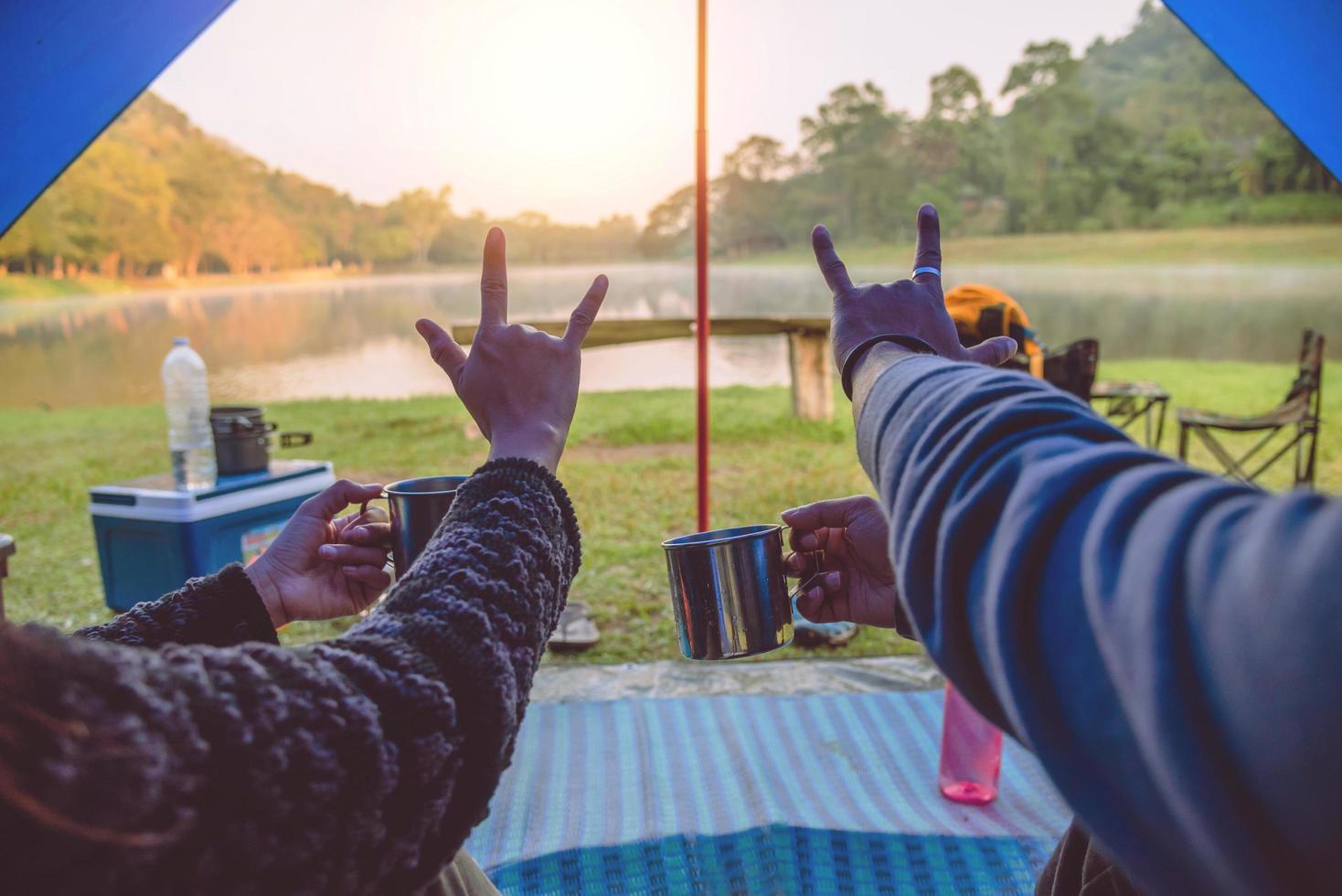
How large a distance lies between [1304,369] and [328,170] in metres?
15.3

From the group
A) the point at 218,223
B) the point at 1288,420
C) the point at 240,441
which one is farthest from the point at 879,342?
the point at 218,223

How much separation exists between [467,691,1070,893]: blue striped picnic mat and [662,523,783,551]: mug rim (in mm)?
1077

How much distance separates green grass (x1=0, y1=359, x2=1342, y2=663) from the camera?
470 cm

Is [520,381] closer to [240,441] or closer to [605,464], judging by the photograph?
[240,441]

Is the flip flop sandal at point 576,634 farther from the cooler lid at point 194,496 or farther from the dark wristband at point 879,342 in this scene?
the dark wristband at point 879,342

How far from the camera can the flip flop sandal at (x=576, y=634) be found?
373cm

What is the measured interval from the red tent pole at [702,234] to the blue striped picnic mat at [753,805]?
888 millimetres

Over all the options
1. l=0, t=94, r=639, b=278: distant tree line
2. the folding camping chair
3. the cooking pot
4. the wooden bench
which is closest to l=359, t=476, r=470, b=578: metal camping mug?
the cooking pot

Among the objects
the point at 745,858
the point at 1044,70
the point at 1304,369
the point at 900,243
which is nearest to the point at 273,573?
the point at 745,858

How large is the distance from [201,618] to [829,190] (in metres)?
22.2

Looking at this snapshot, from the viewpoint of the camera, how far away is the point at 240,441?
3768mm

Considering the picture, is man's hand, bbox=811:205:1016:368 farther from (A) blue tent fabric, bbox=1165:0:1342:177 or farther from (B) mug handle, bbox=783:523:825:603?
(A) blue tent fabric, bbox=1165:0:1342:177

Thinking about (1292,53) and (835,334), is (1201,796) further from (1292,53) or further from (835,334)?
(1292,53)

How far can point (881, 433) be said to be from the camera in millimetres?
798
